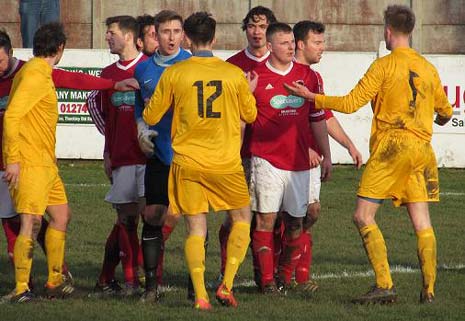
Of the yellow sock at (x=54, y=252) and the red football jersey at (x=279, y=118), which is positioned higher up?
the red football jersey at (x=279, y=118)

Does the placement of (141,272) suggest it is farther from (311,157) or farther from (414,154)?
(414,154)

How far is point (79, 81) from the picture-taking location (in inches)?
392

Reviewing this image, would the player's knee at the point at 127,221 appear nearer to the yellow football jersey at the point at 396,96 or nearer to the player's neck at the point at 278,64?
the player's neck at the point at 278,64

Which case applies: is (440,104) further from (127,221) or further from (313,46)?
(127,221)

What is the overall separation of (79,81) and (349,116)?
1067 centimetres

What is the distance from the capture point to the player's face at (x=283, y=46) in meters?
10.1

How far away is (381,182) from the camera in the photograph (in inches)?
377

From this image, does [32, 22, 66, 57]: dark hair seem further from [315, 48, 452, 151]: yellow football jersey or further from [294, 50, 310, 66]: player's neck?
[294, 50, 310, 66]: player's neck

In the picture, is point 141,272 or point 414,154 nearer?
point 414,154

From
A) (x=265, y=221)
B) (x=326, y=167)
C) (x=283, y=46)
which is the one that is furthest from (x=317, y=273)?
(x=283, y=46)

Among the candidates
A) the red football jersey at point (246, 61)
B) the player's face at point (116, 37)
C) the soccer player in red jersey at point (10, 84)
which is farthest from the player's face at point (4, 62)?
the red football jersey at point (246, 61)

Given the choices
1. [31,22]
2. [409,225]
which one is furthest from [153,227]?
[31,22]

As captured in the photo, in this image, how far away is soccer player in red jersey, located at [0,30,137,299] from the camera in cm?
995

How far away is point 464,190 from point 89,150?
231 inches
